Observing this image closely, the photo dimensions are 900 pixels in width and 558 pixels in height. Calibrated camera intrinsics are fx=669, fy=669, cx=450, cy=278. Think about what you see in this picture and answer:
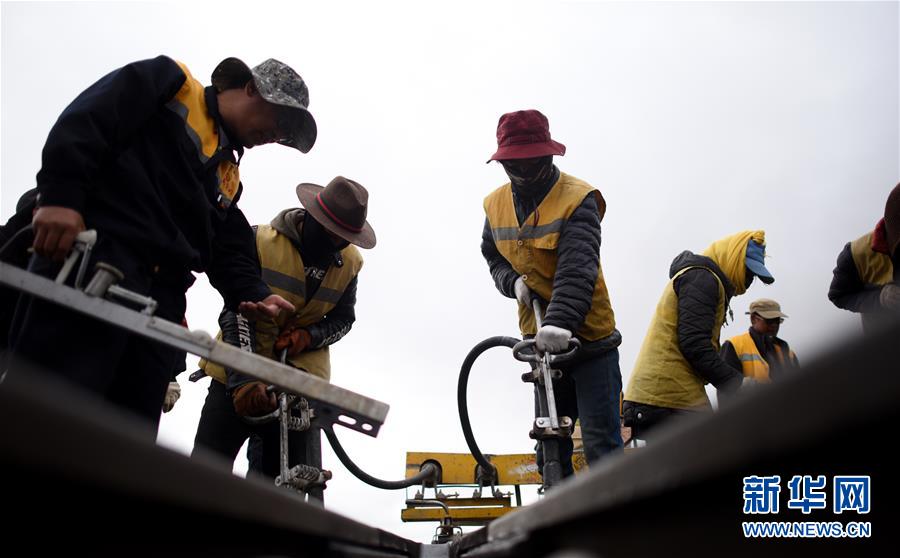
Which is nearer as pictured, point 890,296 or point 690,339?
point 690,339

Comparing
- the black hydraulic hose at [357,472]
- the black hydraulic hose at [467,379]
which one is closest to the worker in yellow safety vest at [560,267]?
the black hydraulic hose at [467,379]

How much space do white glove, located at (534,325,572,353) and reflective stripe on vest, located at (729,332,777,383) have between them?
2.34m

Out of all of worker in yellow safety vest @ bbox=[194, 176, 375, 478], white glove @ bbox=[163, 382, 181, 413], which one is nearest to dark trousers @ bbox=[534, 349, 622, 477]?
worker in yellow safety vest @ bbox=[194, 176, 375, 478]

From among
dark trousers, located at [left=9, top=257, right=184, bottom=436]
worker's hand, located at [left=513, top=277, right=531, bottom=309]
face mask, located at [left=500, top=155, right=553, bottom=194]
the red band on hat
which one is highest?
face mask, located at [left=500, top=155, right=553, bottom=194]

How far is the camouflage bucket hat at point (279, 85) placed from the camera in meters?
2.37

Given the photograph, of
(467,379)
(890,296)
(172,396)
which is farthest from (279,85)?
(890,296)

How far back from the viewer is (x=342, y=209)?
357 centimetres

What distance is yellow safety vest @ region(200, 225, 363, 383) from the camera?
3.46m

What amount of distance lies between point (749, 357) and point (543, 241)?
2.41m

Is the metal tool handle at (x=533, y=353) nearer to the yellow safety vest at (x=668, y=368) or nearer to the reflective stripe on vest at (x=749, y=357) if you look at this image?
the yellow safety vest at (x=668, y=368)

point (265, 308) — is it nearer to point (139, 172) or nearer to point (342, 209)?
point (139, 172)

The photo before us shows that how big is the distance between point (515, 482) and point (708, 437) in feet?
18.5

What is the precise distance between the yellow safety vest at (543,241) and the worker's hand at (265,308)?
1374 millimetres

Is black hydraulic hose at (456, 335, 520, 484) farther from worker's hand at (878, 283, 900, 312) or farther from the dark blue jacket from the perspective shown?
worker's hand at (878, 283, 900, 312)
